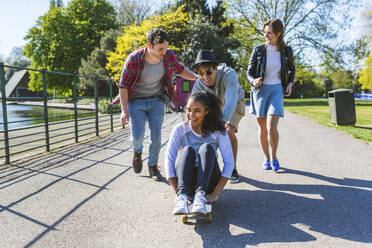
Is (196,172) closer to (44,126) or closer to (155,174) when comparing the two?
(155,174)

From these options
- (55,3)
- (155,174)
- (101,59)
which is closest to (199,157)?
(155,174)

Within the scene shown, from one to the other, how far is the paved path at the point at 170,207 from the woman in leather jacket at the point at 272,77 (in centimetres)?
77

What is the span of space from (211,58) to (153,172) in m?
1.77

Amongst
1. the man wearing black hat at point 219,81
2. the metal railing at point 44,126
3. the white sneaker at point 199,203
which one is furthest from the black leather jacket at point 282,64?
the metal railing at point 44,126

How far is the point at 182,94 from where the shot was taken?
1997 centimetres

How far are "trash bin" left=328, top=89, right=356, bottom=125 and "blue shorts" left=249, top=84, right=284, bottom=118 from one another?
19.8 ft

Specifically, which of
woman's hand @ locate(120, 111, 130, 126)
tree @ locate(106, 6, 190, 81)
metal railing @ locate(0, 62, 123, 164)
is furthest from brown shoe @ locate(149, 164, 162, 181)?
tree @ locate(106, 6, 190, 81)

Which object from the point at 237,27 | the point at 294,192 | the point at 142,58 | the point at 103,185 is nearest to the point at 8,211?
the point at 103,185

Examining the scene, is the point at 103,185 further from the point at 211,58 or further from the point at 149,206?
the point at 211,58

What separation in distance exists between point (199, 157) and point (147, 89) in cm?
165

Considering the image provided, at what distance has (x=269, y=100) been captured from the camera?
415 cm

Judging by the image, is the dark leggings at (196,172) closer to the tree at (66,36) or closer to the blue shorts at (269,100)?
the blue shorts at (269,100)

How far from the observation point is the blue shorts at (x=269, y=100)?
4.04 m

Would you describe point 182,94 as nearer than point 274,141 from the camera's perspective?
No
